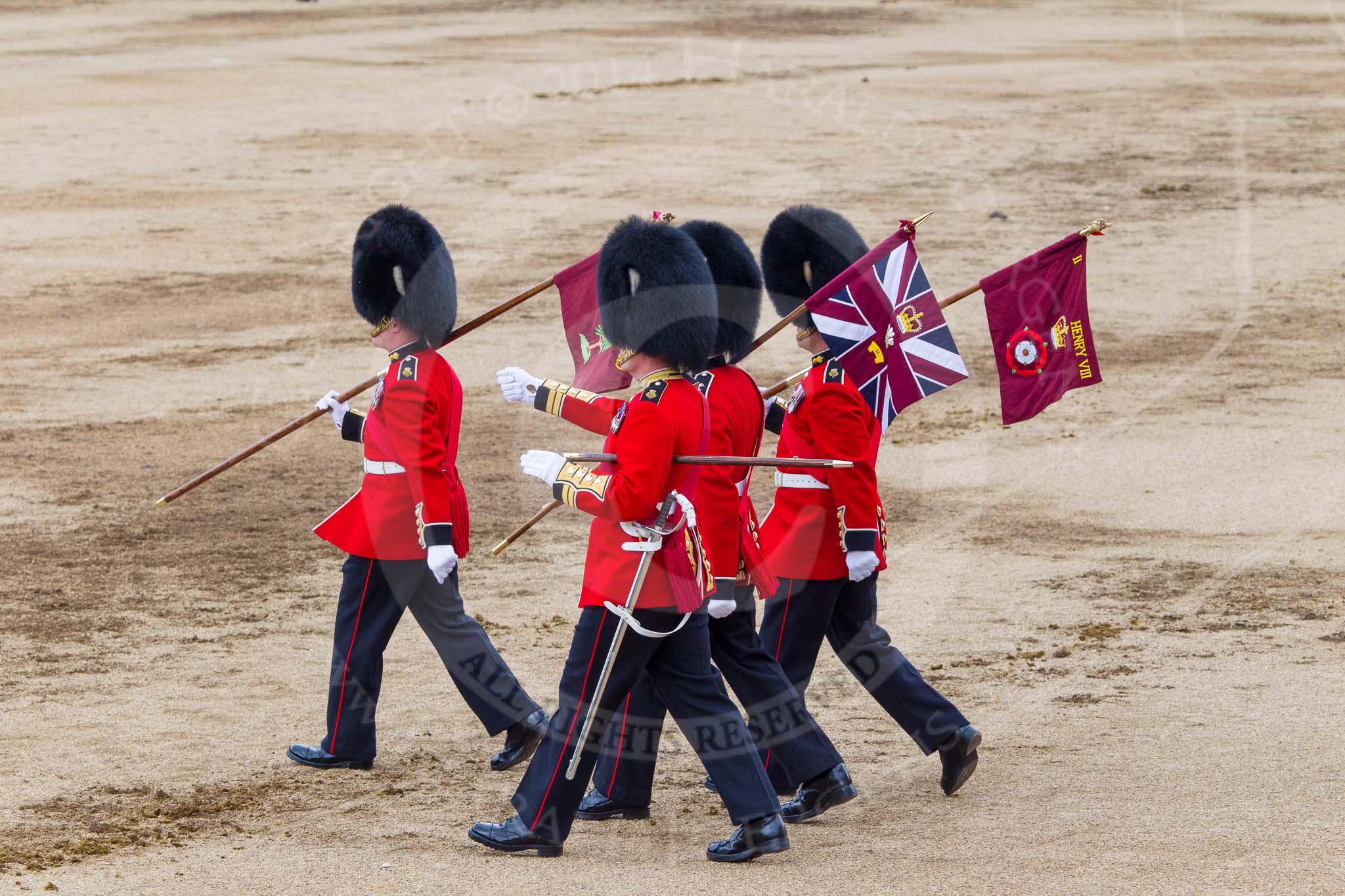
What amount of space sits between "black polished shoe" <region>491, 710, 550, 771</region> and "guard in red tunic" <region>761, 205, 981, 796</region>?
2.18 feet

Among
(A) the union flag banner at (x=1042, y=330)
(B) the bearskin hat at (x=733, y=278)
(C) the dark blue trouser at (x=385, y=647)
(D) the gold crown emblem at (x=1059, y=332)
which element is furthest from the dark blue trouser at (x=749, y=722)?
(D) the gold crown emblem at (x=1059, y=332)

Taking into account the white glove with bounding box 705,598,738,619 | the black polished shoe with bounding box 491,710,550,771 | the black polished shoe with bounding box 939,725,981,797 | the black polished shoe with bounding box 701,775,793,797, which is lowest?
the black polished shoe with bounding box 701,775,793,797

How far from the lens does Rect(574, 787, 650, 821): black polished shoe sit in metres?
4.43

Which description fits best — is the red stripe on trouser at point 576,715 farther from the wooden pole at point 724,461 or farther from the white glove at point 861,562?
the white glove at point 861,562

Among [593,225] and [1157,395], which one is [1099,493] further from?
[593,225]

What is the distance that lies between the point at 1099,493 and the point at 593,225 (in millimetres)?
6143

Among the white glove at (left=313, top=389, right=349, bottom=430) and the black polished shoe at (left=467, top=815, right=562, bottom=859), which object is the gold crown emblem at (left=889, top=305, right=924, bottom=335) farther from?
the black polished shoe at (left=467, top=815, right=562, bottom=859)

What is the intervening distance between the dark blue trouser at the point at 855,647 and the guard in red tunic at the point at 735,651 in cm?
13

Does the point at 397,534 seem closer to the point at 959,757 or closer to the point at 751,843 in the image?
the point at 751,843

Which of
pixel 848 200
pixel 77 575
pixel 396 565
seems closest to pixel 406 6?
pixel 848 200

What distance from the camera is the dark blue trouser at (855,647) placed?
4.49 meters

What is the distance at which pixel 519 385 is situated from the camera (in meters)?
4.37

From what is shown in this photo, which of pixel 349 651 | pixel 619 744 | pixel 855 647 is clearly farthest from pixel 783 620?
pixel 349 651

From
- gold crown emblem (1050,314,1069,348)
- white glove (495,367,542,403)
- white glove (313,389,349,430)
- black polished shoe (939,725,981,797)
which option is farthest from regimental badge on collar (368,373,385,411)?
gold crown emblem (1050,314,1069,348)
